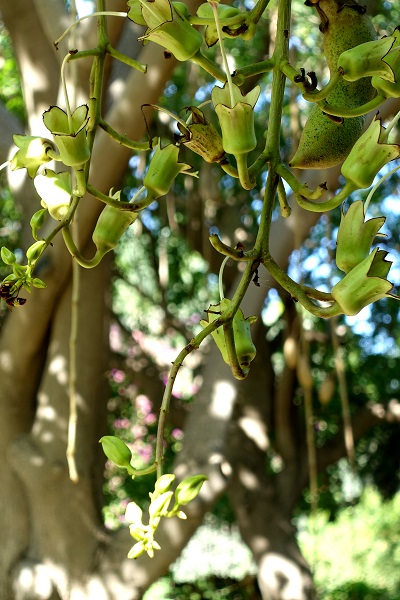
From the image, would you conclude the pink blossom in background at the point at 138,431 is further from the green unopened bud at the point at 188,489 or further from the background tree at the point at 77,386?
the green unopened bud at the point at 188,489

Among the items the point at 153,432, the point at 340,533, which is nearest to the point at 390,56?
the point at 153,432

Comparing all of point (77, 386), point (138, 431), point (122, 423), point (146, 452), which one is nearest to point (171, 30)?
point (77, 386)

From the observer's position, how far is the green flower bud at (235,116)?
1.21 feet

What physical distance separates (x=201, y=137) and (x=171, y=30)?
5cm

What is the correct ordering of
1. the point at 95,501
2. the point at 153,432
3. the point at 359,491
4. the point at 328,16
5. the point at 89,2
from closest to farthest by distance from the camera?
the point at 328,16
the point at 89,2
the point at 95,501
the point at 153,432
the point at 359,491

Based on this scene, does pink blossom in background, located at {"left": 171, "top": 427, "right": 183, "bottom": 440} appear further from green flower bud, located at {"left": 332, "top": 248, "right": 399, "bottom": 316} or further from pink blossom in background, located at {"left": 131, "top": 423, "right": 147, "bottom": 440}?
green flower bud, located at {"left": 332, "top": 248, "right": 399, "bottom": 316}

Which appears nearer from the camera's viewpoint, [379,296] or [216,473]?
[379,296]

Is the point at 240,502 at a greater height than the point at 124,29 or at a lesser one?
lesser

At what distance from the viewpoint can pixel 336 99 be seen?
1.49ft

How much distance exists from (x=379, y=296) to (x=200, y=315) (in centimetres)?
374

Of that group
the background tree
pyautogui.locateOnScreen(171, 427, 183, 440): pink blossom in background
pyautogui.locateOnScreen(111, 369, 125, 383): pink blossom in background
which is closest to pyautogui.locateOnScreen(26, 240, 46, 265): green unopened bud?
the background tree

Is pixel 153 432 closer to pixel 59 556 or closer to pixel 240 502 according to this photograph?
pixel 240 502

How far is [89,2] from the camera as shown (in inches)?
82.9

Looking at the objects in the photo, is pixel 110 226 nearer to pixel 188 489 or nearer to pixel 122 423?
pixel 188 489
